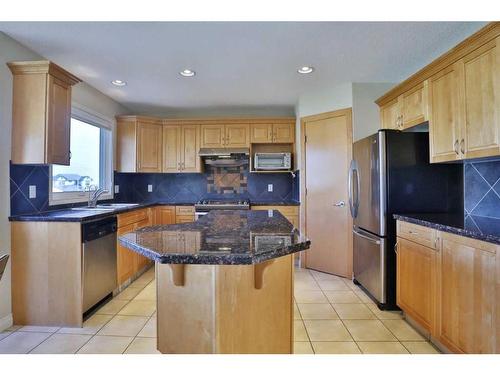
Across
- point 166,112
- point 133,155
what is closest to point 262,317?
point 133,155

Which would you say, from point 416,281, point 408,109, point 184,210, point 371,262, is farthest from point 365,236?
point 184,210

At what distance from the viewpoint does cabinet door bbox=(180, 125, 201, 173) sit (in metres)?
4.42

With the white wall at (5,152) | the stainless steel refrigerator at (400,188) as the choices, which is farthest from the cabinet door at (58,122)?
the stainless steel refrigerator at (400,188)

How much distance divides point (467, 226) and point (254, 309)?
1.44 meters

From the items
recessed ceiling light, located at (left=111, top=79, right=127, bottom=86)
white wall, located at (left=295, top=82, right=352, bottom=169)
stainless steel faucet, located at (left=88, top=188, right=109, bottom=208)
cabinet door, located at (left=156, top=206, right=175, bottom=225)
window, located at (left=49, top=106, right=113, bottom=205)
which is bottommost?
cabinet door, located at (left=156, top=206, right=175, bottom=225)

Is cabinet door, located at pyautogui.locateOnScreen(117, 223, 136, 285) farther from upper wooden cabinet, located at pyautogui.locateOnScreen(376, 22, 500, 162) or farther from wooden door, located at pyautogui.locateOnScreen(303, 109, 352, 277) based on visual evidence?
upper wooden cabinet, located at pyautogui.locateOnScreen(376, 22, 500, 162)

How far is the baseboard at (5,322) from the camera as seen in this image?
2.22m

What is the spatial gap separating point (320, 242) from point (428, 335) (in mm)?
1709

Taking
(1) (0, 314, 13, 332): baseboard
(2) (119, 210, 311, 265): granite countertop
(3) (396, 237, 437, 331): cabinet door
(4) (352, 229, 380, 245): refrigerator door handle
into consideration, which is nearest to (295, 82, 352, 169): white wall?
(4) (352, 229, 380, 245): refrigerator door handle

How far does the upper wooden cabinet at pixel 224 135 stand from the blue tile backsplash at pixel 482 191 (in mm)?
2789

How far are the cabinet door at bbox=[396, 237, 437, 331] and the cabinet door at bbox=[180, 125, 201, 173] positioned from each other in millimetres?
3060

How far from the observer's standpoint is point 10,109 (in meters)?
2.34

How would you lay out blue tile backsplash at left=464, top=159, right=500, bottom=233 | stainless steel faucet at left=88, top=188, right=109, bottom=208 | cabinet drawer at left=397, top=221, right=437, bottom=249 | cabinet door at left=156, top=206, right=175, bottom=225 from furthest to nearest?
cabinet door at left=156, top=206, right=175, bottom=225, stainless steel faucet at left=88, top=188, right=109, bottom=208, blue tile backsplash at left=464, top=159, right=500, bottom=233, cabinet drawer at left=397, top=221, right=437, bottom=249
